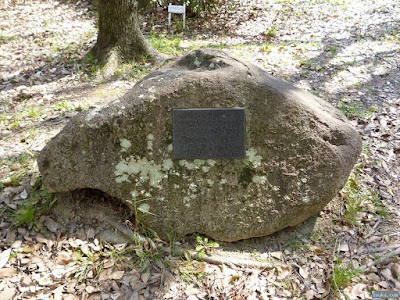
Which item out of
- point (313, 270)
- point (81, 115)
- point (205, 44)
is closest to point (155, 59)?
point (205, 44)

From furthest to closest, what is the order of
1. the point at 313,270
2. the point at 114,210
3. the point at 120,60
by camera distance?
the point at 120,60
the point at 114,210
the point at 313,270

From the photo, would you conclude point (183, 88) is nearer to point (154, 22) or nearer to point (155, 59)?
point (155, 59)

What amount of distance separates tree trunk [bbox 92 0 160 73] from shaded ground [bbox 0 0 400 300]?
270 mm

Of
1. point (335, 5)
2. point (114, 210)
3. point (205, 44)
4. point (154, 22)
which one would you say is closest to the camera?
point (114, 210)

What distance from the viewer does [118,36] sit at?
5266 millimetres

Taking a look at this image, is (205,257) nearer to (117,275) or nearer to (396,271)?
(117,275)

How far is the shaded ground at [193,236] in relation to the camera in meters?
2.33

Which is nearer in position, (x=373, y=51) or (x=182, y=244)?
(x=182, y=244)

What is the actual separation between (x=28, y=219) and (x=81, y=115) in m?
1.10

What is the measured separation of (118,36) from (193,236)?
13.7ft

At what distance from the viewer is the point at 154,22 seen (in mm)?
7855

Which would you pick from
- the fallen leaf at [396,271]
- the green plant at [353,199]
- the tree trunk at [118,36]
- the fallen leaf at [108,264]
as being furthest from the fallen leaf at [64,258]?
the tree trunk at [118,36]

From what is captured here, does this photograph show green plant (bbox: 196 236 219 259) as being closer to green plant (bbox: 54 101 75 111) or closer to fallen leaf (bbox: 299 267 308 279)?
fallen leaf (bbox: 299 267 308 279)

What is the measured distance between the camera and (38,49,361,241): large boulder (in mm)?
2553
